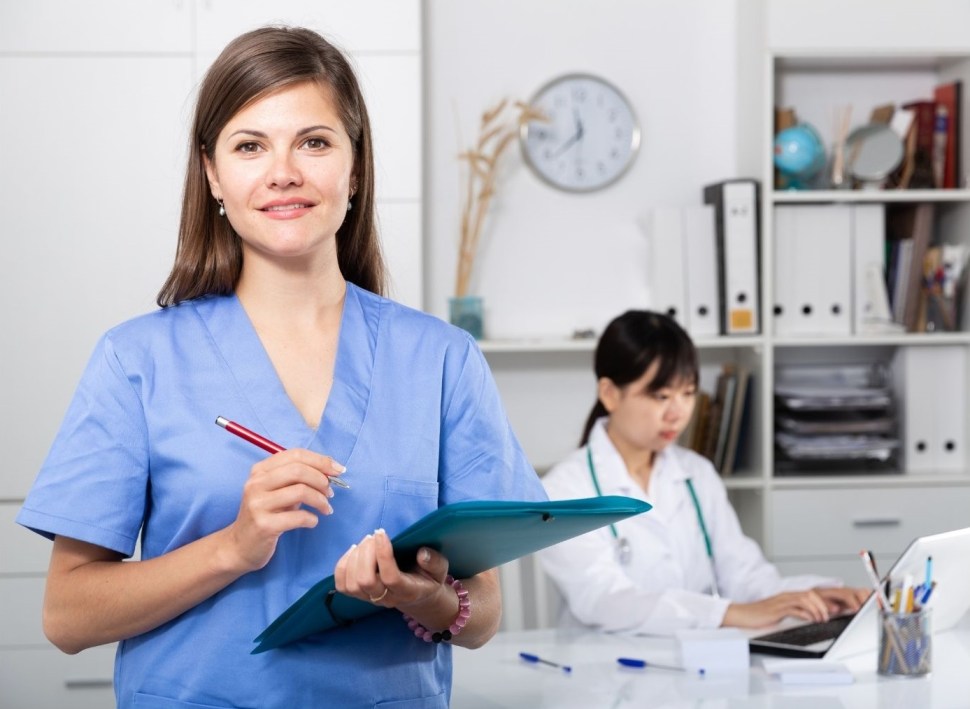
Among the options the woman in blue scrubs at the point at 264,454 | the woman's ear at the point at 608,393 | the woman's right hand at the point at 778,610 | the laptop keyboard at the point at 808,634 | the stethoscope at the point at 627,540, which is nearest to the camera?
the woman in blue scrubs at the point at 264,454

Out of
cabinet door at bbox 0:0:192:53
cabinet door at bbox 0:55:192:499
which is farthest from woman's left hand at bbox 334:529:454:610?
cabinet door at bbox 0:0:192:53

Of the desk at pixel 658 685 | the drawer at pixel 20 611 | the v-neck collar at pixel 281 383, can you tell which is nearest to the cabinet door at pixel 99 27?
the drawer at pixel 20 611

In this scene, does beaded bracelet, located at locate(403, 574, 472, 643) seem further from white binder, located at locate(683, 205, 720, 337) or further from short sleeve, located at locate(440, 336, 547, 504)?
white binder, located at locate(683, 205, 720, 337)

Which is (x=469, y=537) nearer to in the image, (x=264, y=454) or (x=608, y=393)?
Answer: (x=264, y=454)

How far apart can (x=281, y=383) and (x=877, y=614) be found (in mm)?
1053

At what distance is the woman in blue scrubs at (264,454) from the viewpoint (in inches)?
45.7

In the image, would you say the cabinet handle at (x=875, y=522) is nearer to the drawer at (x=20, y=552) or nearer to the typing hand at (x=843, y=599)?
the typing hand at (x=843, y=599)

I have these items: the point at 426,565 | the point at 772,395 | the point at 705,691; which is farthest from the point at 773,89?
the point at 426,565

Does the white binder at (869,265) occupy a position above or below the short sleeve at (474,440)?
above

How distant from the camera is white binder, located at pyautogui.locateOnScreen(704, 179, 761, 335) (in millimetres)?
3268

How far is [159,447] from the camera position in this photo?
119 centimetres

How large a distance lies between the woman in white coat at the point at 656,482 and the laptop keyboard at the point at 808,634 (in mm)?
253

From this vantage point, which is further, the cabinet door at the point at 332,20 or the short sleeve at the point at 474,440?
the cabinet door at the point at 332,20

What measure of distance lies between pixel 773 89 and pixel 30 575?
2.35m
